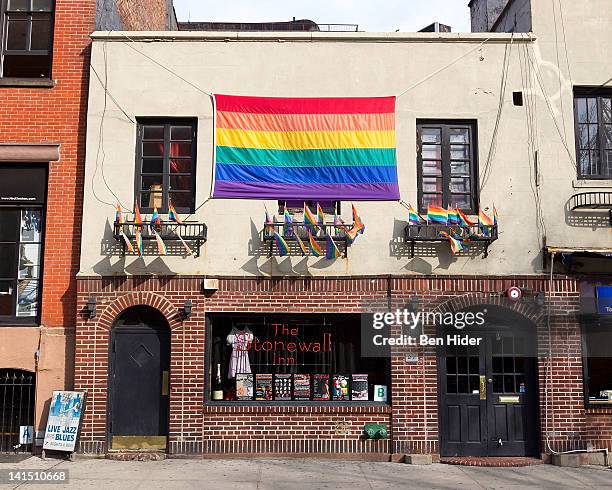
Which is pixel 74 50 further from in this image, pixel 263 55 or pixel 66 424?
pixel 66 424

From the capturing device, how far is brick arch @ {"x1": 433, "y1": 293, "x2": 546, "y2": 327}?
Answer: 11.7m

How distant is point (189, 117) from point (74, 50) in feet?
8.34

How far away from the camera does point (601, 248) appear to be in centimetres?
1180

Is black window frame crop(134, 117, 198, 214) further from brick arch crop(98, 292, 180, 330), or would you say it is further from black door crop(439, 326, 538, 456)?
black door crop(439, 326, 538, 456)

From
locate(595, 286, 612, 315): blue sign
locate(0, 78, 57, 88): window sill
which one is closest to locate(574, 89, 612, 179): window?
locate(595, 286, 612, 315): blue sign

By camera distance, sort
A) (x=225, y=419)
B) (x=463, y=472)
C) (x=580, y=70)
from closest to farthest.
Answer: (x=463, y=472)
(x=225, y=419)
(x=580, y=70)

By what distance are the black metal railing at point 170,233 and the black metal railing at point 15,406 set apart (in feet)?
9.39

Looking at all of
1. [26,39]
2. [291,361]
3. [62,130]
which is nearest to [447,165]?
[291,361]

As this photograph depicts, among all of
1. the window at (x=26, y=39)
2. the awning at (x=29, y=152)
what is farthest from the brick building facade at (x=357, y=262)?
the window at (x=26, y=39)

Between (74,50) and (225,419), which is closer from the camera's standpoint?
(225,419)

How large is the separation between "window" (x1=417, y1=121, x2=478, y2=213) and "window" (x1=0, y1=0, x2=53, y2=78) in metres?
7.15

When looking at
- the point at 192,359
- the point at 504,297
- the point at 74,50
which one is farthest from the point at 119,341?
the point at 504,297

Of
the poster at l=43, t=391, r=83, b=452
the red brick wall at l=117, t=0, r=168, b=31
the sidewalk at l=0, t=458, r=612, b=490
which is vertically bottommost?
the sidewalk at l=0, t=458, r=612, b=490

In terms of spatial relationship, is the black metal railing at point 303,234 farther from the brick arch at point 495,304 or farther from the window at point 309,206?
the brick arch at point 495,304
